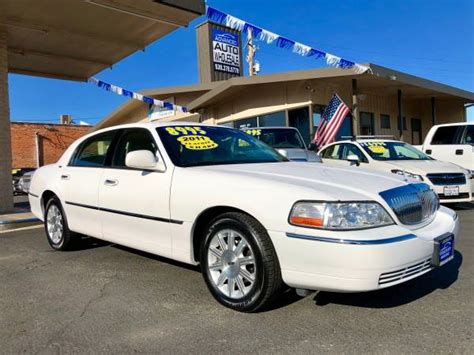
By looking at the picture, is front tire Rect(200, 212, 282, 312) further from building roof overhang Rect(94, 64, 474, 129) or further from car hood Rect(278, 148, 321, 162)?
building roof overhang Rect(94, 64, 474, 129)

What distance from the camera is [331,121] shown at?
1494 centimetres

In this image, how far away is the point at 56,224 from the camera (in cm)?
611

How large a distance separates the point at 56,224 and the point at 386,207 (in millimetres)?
4379

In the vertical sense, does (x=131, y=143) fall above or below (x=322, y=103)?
below

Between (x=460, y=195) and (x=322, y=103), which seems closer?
(x=460, y=195)

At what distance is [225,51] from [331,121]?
39.9ft

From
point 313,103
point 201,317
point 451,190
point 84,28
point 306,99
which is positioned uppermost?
point 84,28

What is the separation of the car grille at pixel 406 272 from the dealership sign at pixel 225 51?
21901 mm

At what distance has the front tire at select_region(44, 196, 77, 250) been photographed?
19.3 ft

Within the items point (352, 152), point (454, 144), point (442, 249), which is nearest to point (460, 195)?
point (352, 152)

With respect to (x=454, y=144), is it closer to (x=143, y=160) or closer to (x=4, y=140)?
(x=143, y=160)

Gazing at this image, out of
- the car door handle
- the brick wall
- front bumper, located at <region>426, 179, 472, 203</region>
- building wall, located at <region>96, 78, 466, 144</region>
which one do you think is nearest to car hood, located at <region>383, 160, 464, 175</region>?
front bumper, located at <region>426, 179, 472, 203</region>

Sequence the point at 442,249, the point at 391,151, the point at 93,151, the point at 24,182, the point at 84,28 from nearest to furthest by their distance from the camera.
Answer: the point at 442,249 < the point at 93,151 < the point at 84,28 < the point at 391,151 < the point at 24,182

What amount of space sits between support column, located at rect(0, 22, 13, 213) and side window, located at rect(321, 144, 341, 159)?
721 centimetres
